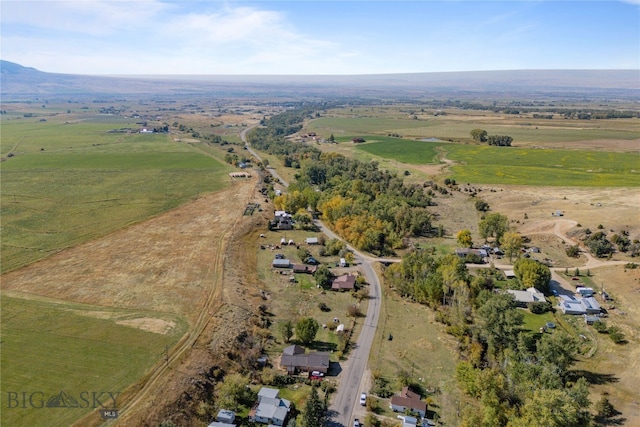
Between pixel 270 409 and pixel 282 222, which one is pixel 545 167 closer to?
pixel 282 222

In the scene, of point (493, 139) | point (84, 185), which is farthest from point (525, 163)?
point (84, 185)

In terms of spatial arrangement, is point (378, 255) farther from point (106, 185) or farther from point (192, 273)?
point (106, 185)

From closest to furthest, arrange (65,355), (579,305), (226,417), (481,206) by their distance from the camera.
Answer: (226,417) < (65,355) < (579,305) < (481,206)

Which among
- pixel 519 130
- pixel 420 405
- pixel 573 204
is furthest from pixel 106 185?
pixel 519 130

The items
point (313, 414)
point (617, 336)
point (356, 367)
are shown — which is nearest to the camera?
→ point (313, 414)

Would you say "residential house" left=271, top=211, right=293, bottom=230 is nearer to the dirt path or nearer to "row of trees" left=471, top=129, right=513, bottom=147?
the dirt path

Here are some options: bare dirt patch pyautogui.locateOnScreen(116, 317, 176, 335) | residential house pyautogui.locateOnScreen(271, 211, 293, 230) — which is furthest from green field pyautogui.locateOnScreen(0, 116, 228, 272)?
bare dirt patch pyautogui.locateOnScreen(116, 317, 176, 335)
